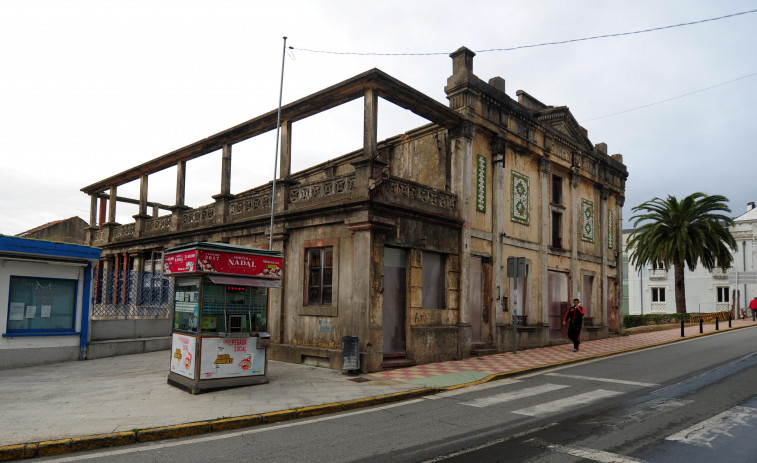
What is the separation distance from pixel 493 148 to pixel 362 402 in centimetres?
1080

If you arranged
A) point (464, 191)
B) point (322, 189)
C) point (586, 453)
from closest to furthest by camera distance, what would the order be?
point (586, 453) < point (322, 189) < point (464, 191)

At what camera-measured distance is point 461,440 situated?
20.8 ft

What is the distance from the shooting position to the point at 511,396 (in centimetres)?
927

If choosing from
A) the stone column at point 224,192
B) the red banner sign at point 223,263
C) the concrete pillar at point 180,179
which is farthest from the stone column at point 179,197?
the red banner sign at point 223,263

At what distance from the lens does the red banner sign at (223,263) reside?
9.18 meters

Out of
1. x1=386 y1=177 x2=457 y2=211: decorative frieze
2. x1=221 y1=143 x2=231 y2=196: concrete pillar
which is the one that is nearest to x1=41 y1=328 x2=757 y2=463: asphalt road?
x1=386 y1=177 x2=457 y2=211: decorative frieze

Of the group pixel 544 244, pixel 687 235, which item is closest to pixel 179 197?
pixel 544 244

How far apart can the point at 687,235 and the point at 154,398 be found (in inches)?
1249

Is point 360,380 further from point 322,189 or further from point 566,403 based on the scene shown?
point 322,189

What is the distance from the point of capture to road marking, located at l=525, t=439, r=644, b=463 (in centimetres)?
542

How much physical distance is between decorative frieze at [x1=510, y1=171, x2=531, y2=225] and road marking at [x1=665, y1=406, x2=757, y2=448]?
417 inches

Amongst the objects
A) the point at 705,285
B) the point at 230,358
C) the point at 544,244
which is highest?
the point at 544,244

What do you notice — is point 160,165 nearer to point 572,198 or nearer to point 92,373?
point 92,373

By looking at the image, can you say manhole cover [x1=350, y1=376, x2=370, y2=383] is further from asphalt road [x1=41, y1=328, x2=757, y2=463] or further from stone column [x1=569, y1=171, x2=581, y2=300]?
stone column [x1=569, y1=171, x2=581, y2=300]
